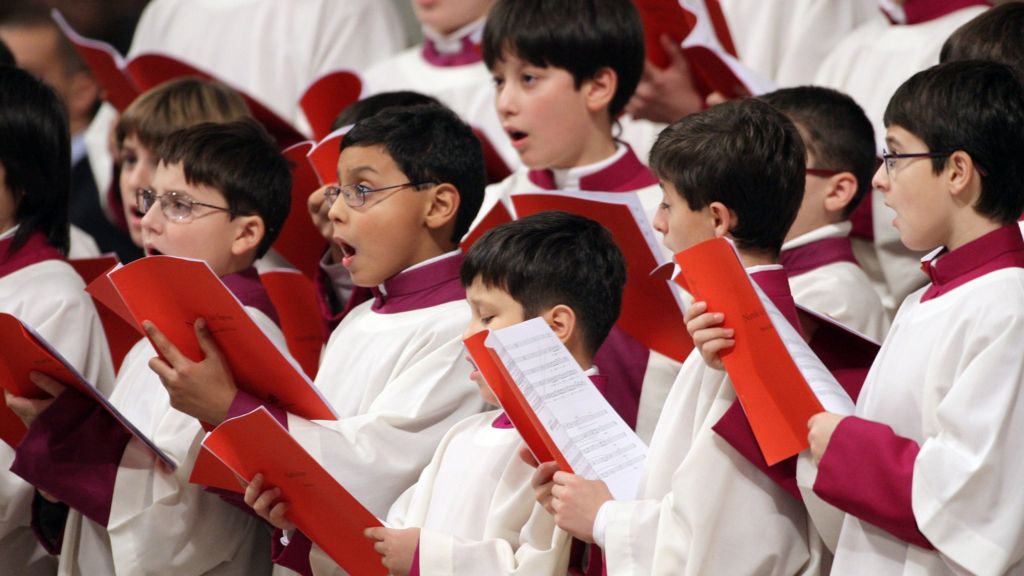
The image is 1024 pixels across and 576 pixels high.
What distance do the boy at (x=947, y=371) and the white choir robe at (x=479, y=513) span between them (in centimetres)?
57

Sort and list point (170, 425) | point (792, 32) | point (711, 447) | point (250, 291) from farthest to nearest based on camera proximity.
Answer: point (792, 32)
point (250, 291)
point (170, 425)
point (711, 447)

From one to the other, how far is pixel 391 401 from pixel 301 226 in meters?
1.07

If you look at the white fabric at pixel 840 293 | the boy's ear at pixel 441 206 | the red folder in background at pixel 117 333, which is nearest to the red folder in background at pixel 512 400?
the boy's ear at pixel 441 206

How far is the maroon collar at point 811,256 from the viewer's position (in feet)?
11.2

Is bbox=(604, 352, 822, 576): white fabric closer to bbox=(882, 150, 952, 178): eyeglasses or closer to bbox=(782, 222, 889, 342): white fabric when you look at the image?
bbox=(882, 150, 952, 178): eyeglasses

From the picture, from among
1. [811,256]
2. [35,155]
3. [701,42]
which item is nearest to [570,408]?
[811,256]

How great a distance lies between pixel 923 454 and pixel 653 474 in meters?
0.52

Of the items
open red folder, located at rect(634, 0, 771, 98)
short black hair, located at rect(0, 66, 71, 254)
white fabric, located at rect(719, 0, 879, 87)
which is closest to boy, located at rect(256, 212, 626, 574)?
open red folder, located at rect(634, 0, 771, 98)

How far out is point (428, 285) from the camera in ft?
11.0

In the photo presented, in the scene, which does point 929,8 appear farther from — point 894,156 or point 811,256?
point 894,156

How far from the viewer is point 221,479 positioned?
10.1 ft

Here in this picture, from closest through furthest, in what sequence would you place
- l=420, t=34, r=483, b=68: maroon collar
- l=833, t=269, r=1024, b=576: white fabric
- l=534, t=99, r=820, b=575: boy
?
1. l=833, t=269, r=1024, b=576: white fabric
2. l=534, t=99, r=820, b=575: boy
3. l=420, t=34, r=483, b=68: maroon collar

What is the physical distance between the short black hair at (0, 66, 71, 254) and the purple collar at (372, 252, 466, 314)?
1.13m

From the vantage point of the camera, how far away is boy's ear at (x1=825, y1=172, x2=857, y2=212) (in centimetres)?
345
